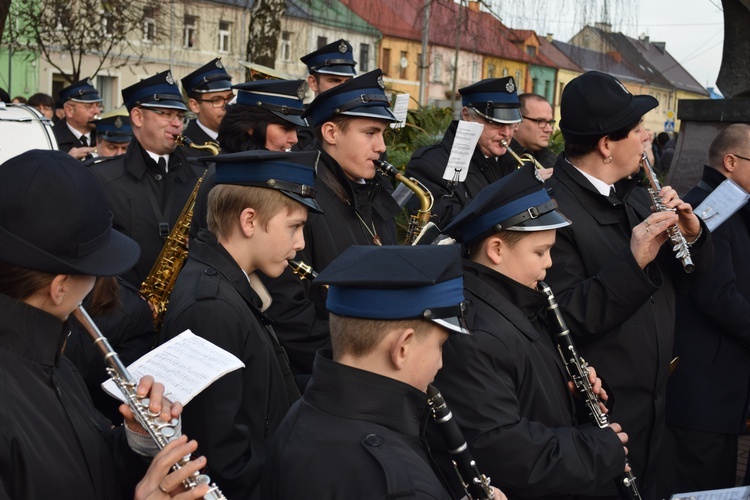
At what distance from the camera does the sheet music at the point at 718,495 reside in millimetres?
3175

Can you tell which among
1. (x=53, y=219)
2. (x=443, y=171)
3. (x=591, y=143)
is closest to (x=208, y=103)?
(x=443, y=171)

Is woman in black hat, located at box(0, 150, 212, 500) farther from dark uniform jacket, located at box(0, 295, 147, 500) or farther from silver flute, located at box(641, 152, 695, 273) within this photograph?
silver flute, located at box(641, 152, 695, 273)

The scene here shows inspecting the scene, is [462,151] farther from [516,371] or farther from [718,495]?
[718,495]

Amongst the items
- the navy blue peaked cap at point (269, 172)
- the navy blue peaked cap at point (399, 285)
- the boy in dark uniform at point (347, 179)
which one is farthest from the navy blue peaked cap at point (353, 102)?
the navy blue peaked cap at point (399, 285)

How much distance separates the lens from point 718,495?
10.7 ft

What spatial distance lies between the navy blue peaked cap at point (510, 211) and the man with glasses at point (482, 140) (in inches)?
141

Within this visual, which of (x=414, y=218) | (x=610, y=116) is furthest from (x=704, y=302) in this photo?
(x=414, y=218)

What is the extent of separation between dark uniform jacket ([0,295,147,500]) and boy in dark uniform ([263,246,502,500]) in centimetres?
49

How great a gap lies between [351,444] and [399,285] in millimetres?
430

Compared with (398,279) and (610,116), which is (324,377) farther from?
(610,116)

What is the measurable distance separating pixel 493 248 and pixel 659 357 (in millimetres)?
1292

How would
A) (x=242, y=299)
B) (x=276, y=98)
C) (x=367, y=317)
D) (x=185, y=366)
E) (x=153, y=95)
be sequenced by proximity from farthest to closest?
1. (x=153, y=95)
2. (x=276, y=98)
3. (x=242, y=299)
4. (x=185, y=366)
5. (x=367, y=317)

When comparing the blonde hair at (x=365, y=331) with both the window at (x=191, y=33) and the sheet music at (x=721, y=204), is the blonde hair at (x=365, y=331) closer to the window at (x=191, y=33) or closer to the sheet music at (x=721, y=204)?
the sheet music at (x=721, y=204)

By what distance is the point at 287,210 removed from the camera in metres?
3.56
